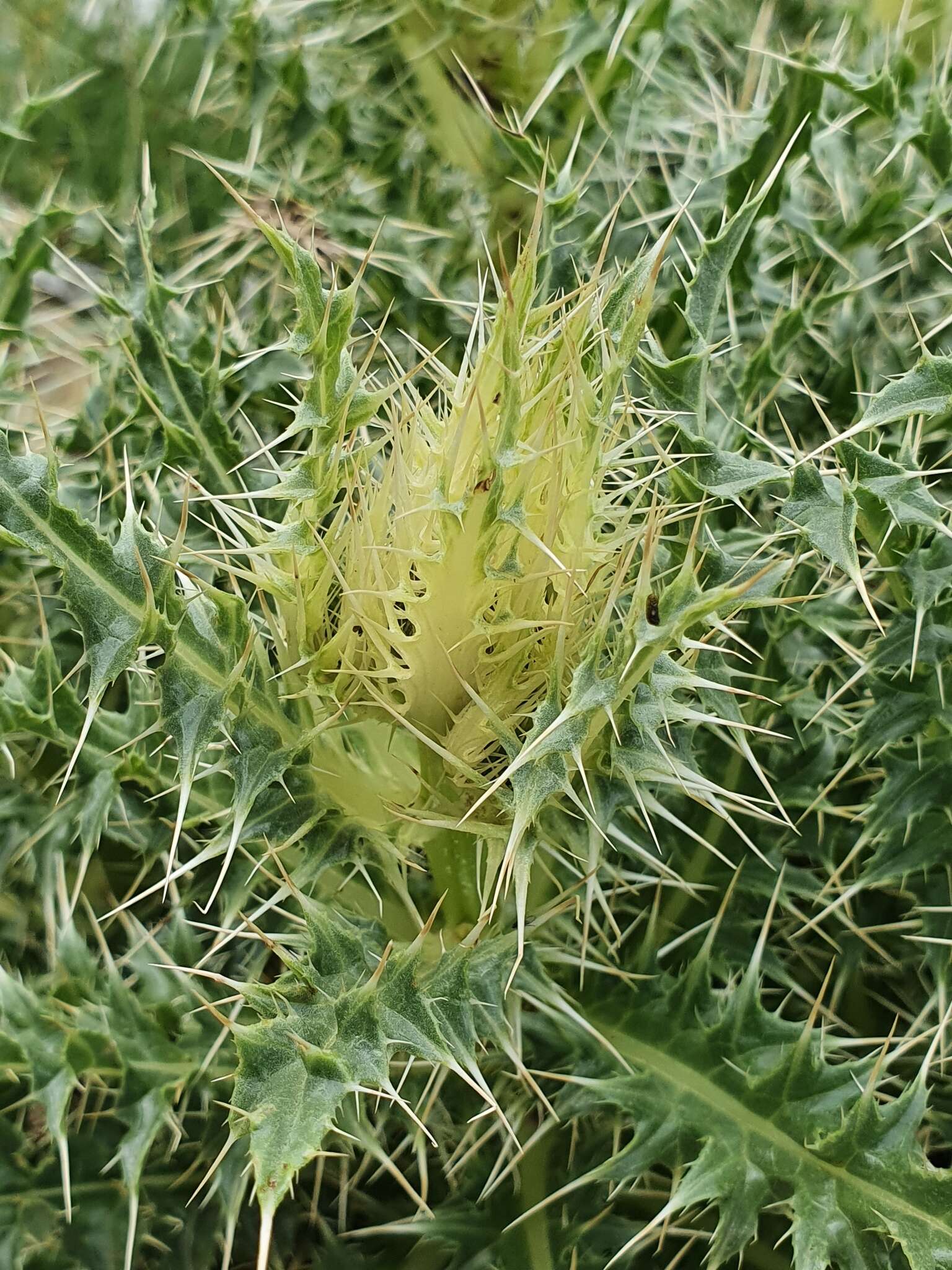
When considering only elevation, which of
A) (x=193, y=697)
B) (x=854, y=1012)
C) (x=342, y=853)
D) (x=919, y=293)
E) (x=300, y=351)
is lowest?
(x=854, y=1012)

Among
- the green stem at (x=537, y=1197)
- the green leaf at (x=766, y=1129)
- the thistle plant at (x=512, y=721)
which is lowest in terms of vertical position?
the green stem at (x=537, y=1197)

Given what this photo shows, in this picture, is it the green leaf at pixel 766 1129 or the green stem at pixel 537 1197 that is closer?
the green leaf at pixel 766 1129

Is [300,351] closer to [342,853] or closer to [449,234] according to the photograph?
[342,853]

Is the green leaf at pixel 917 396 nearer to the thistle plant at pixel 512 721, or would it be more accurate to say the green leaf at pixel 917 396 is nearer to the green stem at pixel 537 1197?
the thistle plant at pixel 512 721

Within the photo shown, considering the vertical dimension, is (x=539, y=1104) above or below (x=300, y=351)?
below

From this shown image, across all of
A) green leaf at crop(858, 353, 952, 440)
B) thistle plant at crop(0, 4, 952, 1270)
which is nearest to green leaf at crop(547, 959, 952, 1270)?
thistle plant at crop(0, 4, 952, 1270)

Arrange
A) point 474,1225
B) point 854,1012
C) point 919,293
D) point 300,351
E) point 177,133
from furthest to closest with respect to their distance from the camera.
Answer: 1. point 177,133
2. point 919,293
3. point 854,1012
4. point 474,1225
5. point 300,351

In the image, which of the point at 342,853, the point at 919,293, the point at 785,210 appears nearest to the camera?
the point at 342,853

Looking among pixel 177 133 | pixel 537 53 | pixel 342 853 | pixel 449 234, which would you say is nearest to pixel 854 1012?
pixel 342 853

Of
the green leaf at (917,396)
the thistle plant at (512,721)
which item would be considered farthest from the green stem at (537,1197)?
the green leaf at (917,396)
